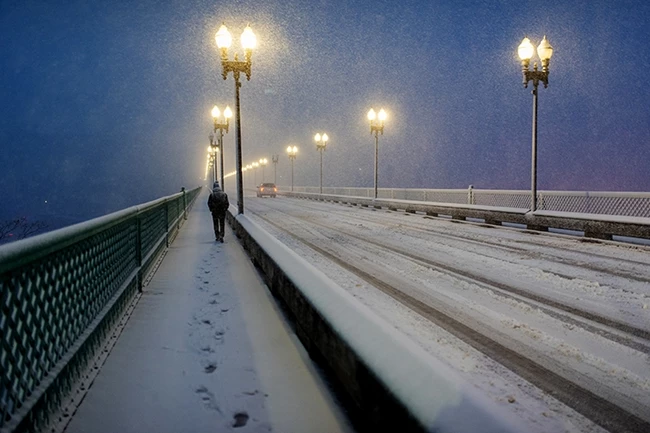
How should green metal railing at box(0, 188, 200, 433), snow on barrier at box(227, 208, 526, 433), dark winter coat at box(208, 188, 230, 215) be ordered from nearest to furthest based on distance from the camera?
snow on barrier at box(227, 208, 526, 433) < green metal railing at box(0, 188, 200, 433) < dark winter coat at box(208, 188, 230, 215)

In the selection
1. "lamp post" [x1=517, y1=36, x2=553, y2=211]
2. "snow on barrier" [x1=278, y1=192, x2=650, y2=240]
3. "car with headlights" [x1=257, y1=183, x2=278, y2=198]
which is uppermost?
"lamp post" [x1=517, y1=36, x2=553, y2=211]

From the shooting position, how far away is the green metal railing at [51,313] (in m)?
2.38

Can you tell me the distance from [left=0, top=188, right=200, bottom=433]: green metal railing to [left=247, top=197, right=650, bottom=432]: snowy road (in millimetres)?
2581

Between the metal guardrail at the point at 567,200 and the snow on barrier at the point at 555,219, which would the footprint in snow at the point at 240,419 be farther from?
the metal guardrail at the point at 567,200

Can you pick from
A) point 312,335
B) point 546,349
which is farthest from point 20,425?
point 546,349

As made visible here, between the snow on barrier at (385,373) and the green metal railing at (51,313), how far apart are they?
181 cm

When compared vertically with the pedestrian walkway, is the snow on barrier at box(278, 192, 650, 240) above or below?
above

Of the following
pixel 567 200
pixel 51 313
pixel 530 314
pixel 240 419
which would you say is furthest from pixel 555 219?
pixel 51 313

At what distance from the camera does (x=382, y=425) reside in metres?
2.19

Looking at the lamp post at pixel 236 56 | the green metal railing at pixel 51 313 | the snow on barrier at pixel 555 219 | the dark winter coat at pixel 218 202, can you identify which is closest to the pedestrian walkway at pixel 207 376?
the green metal railing at pixel 51 313

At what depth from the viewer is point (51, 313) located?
302cm

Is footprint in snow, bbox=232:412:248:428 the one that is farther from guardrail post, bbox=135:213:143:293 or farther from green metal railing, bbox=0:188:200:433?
guardrail post, bbox=135:213:143:293

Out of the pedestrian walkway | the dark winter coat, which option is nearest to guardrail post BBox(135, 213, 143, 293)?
the pedestrian walkway

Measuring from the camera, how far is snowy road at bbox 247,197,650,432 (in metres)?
3.30
